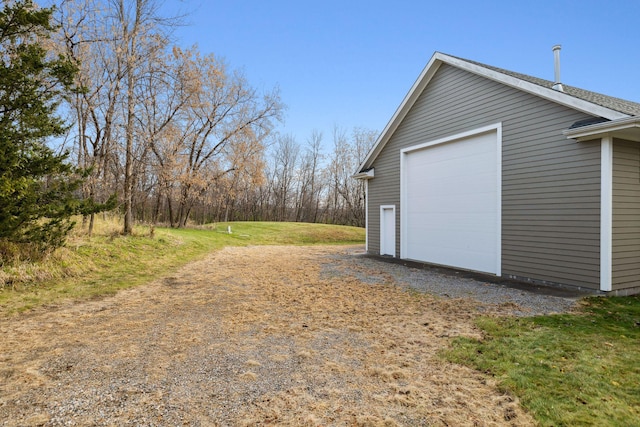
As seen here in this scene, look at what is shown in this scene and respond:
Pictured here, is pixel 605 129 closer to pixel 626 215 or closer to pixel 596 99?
pixel 626 215

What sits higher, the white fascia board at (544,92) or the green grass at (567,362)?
the white fascia board at (544,92)

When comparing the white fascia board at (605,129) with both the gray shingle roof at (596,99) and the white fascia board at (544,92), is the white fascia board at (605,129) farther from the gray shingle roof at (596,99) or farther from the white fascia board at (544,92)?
the gray shingle roof at (596,99)

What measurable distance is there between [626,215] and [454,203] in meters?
3.83

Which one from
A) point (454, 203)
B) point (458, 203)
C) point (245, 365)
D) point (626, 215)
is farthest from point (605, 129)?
point (245, 365)

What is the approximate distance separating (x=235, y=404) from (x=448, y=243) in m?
8.69

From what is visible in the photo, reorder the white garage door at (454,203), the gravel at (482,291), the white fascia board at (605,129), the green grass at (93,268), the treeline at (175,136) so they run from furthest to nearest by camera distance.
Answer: the treeline at (175,136)
the white garage door at (454,203)
the green grass at (93,268)
the white fascia board at (605,129)
the gravel at (482,291)

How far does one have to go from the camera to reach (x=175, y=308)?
5.45 meters

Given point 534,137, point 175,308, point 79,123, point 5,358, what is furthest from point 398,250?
point 79,123

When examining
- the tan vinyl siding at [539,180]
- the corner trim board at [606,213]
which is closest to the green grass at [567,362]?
the corner trim board at [606,213]

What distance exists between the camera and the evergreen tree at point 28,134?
19.0 ft

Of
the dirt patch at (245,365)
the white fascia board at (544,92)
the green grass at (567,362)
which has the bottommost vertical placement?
the dirt patch at (245,365)

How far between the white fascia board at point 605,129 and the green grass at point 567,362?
322 centimetres

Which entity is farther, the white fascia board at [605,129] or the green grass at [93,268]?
the green grass at [93,268]

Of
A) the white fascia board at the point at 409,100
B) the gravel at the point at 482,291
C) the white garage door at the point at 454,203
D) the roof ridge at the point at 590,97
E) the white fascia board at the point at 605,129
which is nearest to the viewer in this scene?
the gravel at the point at 482,291
